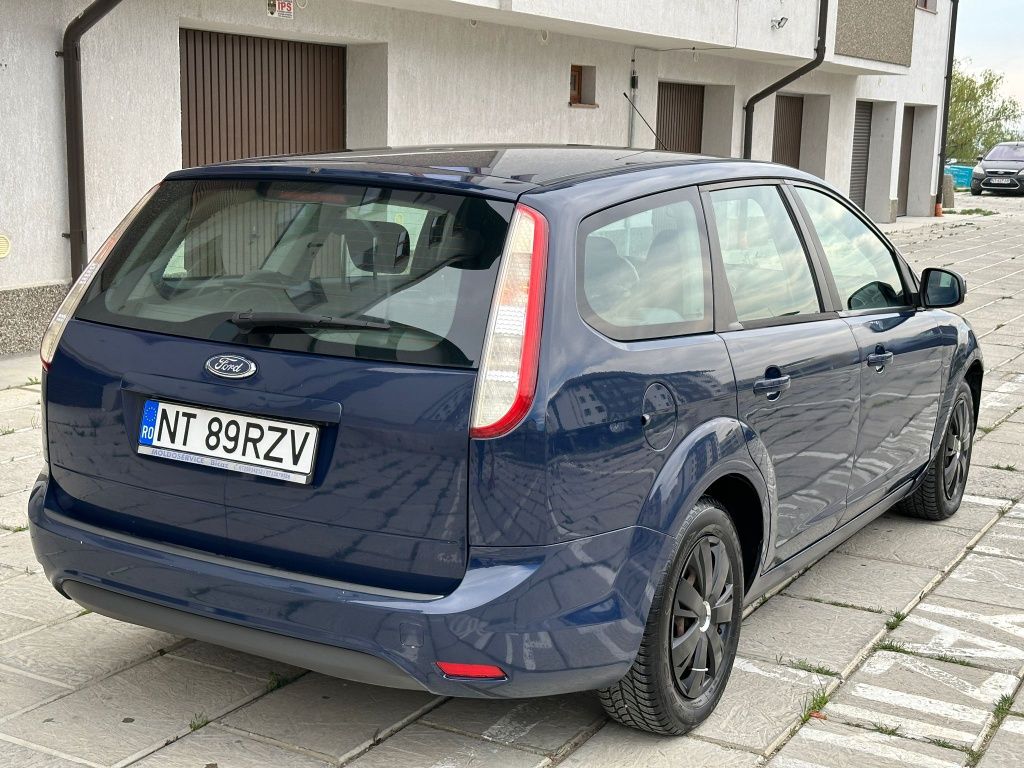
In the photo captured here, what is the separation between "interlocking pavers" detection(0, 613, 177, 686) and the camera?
3.87m

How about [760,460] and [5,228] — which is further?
[5,228]

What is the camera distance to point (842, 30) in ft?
68.5

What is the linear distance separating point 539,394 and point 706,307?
91cm

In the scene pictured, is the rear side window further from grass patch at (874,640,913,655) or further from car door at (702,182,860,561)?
grass patch at (874,640,913,655)

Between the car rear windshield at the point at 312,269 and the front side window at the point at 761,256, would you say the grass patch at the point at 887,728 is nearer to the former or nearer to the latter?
the front side window at the point at 761,256

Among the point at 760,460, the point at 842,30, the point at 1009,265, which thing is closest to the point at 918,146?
the point at 842,30

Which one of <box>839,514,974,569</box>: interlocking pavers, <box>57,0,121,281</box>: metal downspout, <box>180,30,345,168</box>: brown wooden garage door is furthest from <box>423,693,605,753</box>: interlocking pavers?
<box>180,30,345,168</box>: brown wooden garage door

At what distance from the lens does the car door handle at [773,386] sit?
374cm

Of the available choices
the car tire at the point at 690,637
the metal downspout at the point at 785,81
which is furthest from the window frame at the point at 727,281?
the metal downspout at the point at 785,81

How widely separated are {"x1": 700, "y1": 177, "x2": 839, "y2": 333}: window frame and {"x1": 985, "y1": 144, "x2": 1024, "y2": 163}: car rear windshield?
130 feet

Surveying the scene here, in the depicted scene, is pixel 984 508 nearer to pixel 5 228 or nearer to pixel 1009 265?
pixel 5 228

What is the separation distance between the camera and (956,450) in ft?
19.0

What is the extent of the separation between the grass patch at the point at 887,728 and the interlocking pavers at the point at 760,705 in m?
0.21

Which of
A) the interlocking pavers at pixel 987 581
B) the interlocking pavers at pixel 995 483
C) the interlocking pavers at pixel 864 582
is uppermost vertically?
the interlocking pavers at pixel 864 582
